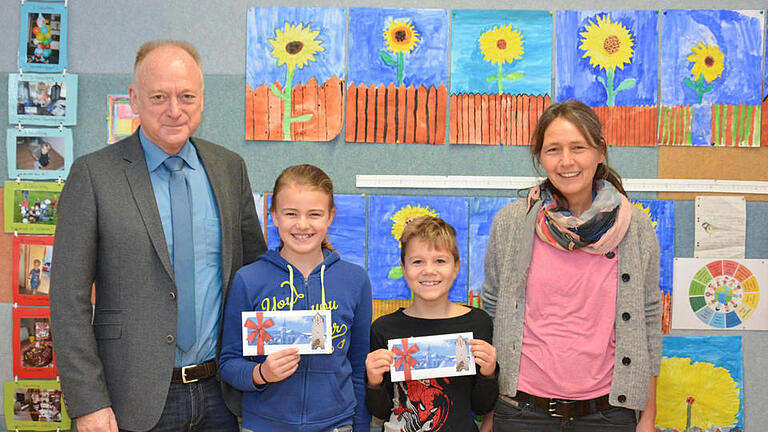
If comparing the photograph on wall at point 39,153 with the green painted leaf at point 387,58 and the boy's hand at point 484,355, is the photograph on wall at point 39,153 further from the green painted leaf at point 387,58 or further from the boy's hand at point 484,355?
the boy's hand at point 484,355

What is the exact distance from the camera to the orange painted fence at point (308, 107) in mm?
3027

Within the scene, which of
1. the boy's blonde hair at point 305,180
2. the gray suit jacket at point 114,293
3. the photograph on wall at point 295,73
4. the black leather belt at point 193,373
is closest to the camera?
the gray suit jacket at point 114,293

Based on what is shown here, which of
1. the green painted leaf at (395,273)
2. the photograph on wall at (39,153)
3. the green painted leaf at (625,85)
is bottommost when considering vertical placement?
the green painted leaf at (395,273)

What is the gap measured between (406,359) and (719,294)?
6.80 ft

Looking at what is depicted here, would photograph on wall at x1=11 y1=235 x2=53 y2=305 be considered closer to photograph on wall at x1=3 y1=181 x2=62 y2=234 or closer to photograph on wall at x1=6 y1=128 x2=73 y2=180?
photograph on wall at x1=3 y1=181 x2=62 y2=234

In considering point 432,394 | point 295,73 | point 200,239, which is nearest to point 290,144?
point 295,73

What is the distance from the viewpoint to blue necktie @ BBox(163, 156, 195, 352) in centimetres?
194

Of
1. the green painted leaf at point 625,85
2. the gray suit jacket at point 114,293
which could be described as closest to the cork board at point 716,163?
the green painted leaf at point 625,85

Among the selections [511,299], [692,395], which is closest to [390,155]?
[511,299]

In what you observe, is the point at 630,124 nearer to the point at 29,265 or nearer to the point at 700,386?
the point at 700,386

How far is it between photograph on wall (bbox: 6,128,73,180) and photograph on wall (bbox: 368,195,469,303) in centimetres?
171

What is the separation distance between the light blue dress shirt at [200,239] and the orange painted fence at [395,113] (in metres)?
1.15

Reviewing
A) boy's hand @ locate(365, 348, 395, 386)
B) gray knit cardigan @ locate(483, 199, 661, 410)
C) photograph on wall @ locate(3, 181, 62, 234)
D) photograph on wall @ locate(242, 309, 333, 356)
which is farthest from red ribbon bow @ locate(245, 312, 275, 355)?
photograph on wall @ locate(3, 181, 62, 234)

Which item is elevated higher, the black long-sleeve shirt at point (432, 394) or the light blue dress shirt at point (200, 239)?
the light blue dress shirt at point (200, 239)
